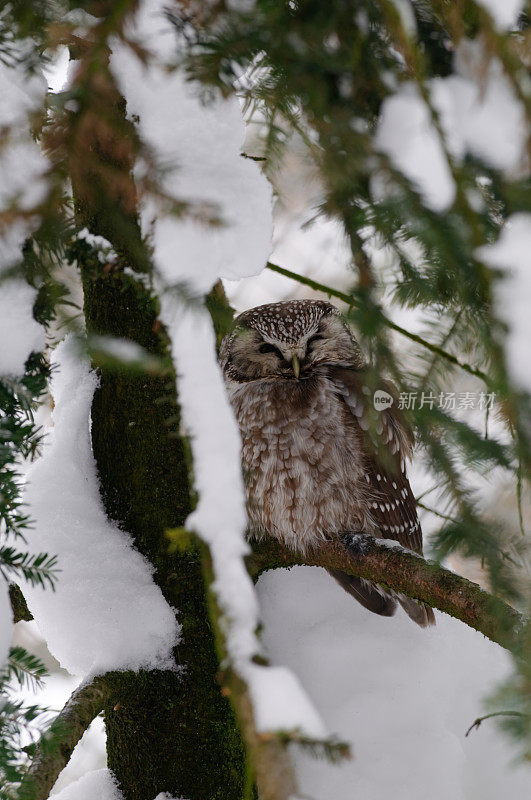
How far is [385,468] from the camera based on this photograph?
8.06 ft

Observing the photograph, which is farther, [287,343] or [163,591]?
[287,343]

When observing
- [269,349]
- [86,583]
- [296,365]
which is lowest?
[86,583]

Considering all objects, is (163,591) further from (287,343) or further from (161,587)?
(287,343)

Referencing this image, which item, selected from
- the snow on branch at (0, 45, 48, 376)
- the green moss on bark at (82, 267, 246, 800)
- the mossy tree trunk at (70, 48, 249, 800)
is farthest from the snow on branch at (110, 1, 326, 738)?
the green moss on bark at (82, 267, 246, 800)

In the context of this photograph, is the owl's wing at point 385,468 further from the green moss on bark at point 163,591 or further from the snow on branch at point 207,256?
the snow on branch at point 207,256

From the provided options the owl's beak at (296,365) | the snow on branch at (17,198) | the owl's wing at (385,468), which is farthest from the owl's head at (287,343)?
the snow on branch at (17,198)

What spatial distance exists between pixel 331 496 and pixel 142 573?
756 millimetres

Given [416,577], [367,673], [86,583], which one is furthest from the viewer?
[367,673]

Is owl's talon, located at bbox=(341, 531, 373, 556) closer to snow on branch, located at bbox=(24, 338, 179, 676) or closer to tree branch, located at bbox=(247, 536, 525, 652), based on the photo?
Result: tree branch, located at bbox=(247, 536, 525, 652)

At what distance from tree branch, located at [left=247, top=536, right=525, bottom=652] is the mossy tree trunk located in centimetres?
34

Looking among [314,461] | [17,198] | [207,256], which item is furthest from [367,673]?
[17,198]

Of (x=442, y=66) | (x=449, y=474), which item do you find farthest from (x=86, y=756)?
(x=442, y=66)

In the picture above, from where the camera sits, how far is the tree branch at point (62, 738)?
1.39 m

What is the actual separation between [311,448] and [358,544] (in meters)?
0.45
